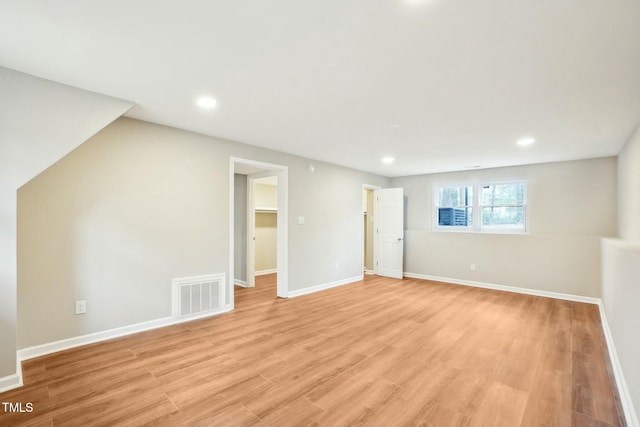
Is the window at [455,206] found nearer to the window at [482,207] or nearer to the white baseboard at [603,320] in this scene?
the window at [482,207]

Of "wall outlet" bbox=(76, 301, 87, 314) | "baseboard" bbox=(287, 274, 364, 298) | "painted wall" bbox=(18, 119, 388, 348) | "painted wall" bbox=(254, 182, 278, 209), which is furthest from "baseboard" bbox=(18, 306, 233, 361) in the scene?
"painted wall" bbox=(254, 182, 278, 209)

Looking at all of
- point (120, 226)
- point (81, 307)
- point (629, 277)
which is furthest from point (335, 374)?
point (120, 226)

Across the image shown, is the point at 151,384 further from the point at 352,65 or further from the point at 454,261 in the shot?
the point at 454,261

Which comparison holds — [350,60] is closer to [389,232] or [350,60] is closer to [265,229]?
[389,232]

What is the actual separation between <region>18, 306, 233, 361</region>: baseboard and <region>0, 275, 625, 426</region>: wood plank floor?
107 mm

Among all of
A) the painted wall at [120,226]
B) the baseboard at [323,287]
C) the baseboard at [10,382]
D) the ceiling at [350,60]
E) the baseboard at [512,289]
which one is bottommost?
the baseboard at [512,289]

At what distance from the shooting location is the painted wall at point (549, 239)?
482 centimetres

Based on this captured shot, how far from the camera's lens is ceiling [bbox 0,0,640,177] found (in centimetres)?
157

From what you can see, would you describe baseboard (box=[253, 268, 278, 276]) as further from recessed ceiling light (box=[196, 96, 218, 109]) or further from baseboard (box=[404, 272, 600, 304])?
recessed ceiling light (box=[196, 96, 218, 109])

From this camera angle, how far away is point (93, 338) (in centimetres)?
295

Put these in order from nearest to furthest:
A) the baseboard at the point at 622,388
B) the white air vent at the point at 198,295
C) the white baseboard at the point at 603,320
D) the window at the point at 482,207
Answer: the baseboard at the point at 622,388, the white baseboard at the point at 603,320, the white air vent at the point at 198,295, the window at the point at 482,207

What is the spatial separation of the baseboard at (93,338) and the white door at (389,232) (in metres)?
4.38

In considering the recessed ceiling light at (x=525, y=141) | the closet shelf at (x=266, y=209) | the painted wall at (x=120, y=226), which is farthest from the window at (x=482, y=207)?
the painted wall at (x=120, y=226)

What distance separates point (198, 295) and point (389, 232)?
4.42 meters
